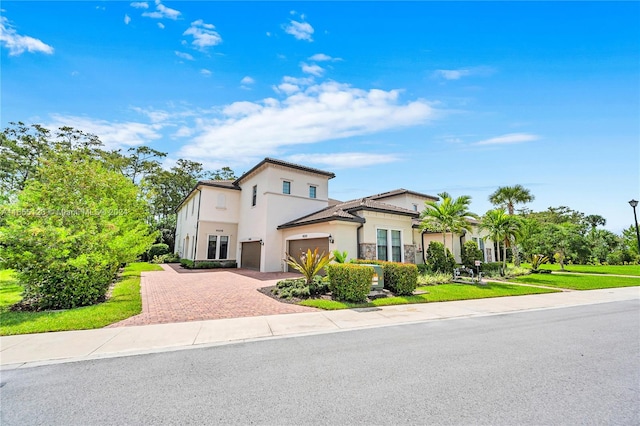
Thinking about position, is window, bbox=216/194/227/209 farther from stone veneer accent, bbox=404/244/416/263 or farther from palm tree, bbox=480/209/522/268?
palm tree, bbox=480/209/522/268

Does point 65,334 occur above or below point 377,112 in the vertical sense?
below

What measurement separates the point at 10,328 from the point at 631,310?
60.2ft

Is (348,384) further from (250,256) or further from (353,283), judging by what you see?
(250,256)

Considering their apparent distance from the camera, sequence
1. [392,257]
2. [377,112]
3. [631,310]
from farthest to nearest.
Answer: [392,257], [377,112], [631,310]

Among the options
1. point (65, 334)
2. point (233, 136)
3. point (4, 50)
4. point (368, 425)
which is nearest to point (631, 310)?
point (368, 425)

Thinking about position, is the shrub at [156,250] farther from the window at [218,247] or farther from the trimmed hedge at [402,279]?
the trimmed hedge at [402,279]

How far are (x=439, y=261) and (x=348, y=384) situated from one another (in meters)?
15.5

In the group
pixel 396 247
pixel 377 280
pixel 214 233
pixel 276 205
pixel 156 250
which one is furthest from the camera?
pixel 156 250

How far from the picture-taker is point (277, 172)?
20219 millimetres

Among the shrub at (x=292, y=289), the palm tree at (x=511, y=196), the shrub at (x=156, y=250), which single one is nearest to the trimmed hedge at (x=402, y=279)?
the shrub at (x=292, y=289)

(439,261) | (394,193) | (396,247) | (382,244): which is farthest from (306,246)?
(394,193)

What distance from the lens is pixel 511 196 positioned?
28.7 m

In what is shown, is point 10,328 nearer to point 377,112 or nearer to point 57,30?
point 57,30

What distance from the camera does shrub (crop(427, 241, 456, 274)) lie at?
57.4 ft
